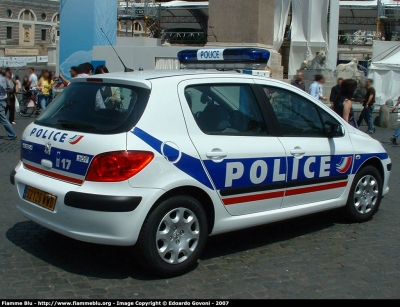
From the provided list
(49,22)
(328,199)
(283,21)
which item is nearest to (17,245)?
(328,199)

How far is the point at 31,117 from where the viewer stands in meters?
18.9

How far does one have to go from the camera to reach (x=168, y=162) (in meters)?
4.53

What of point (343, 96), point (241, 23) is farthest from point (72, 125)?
point (241, 23)

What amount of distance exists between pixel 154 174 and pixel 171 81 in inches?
33.5

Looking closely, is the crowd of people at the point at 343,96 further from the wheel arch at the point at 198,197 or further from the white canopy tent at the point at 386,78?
the white canopy tent at the point at 386,78

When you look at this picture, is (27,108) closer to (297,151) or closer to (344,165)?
(344,165)

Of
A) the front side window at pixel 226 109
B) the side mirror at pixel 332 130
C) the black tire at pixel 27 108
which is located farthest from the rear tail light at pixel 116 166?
the black tire at pixel 27 108

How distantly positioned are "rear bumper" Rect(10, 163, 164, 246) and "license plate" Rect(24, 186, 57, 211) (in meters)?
0.07

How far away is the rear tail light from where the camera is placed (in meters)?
4.34

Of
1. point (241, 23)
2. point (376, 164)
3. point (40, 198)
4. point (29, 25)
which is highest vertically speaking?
point (29, 25)

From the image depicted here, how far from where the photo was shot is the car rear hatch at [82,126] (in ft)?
14.6

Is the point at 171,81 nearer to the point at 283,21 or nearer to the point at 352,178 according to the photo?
the point at 352,178

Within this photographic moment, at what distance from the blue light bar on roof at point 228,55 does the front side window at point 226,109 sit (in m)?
0.95

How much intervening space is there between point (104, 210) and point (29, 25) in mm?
66855
